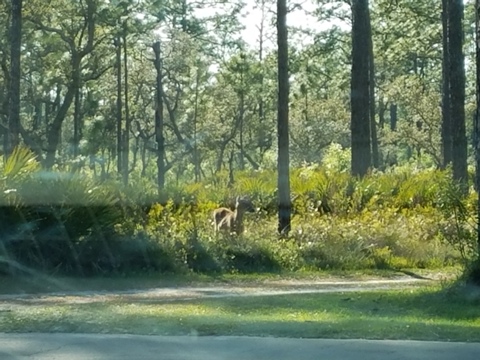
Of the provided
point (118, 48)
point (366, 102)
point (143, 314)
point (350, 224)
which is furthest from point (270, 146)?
point (143, 314)

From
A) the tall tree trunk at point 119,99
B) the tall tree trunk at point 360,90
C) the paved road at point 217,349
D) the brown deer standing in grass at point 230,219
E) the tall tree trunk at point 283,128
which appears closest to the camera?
the paved road at point 217,349

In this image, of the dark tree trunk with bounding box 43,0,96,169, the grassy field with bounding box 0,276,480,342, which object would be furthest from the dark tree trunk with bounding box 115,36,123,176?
the grassy field with bounding box 0,276,480,342

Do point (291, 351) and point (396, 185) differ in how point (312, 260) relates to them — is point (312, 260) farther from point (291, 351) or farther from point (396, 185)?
point (291, 351)

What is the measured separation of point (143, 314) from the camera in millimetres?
11328

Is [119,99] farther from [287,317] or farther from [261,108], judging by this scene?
[287,317]

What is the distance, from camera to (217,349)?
887cm

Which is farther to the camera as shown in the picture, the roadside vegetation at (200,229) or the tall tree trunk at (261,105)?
the tall tree trunk at (261,105)

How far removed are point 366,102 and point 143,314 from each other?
63.3 feet

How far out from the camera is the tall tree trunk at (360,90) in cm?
2853

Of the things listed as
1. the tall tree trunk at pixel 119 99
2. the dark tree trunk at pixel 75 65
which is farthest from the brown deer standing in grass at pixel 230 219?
the tall tree trunk at pixel 119 99

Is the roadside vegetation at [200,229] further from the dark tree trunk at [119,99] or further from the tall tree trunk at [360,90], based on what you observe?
the dark tree trunk at [119,99]

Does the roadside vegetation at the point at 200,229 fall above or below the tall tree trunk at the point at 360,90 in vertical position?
below

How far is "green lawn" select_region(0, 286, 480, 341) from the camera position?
9727mm

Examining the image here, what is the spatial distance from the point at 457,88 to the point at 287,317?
19.4m
